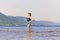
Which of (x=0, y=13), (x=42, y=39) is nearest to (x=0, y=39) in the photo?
(x=42, y=39)

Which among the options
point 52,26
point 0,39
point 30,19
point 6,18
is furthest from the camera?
point 6,18

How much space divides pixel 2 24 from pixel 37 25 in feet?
7.47

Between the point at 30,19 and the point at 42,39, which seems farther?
the point at 30,19

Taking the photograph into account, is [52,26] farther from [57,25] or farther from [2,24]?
[2,24]

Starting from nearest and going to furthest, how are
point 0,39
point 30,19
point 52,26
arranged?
Answer: point 0,39
point 30,19
point 52,26

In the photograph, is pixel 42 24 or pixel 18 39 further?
pixel 42 24

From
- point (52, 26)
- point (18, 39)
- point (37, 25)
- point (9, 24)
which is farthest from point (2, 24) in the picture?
point (18, 39)

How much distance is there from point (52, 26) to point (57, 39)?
617 cm

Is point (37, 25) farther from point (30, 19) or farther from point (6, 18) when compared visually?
point (30, 19)

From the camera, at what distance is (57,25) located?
15031 millimetres

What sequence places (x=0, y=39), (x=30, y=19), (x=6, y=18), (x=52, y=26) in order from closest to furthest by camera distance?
(x=0, y=39)
(x=30, y=19)
(x=52, y=26)
(x=6, y=18)

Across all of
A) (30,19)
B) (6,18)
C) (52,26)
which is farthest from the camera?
(6,18)

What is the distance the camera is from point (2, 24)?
51.6 feet

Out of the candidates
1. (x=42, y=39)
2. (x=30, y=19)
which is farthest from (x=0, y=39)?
(x=30, y=19)
